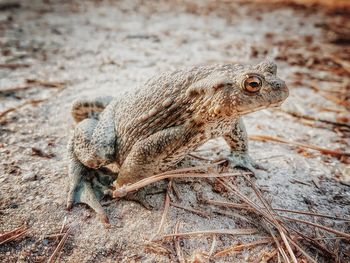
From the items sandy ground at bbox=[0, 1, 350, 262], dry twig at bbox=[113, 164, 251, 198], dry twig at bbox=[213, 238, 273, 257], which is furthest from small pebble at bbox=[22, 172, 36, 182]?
→ dry twig at bbox=[213, 238, 273, 257]

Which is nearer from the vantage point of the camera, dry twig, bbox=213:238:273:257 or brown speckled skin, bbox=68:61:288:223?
dry twig, bbox=213:238:273:257

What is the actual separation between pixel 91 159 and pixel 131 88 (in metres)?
0.65

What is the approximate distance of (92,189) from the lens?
206 cm

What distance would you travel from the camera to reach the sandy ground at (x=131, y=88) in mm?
1741

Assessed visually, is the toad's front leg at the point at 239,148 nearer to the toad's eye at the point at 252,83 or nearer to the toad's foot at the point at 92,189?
the toad's eye at the point at 252,83

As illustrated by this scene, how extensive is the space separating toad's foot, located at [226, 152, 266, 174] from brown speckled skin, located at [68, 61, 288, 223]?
18cm

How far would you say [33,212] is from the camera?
1.86 m

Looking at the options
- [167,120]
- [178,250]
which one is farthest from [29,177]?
[178,250]

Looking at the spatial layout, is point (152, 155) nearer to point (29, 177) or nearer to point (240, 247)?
point (240, 247)

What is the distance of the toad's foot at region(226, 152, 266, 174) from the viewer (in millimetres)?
2273

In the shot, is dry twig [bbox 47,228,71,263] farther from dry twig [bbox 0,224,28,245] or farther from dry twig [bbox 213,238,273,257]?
dry twig [bbox 213,238,273,257]

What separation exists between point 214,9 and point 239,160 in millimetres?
7258

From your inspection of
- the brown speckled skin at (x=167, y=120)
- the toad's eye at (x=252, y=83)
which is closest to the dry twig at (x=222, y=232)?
the brown speckled skin at (x=167, y=120)

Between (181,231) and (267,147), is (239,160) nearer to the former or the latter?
(267,147)
